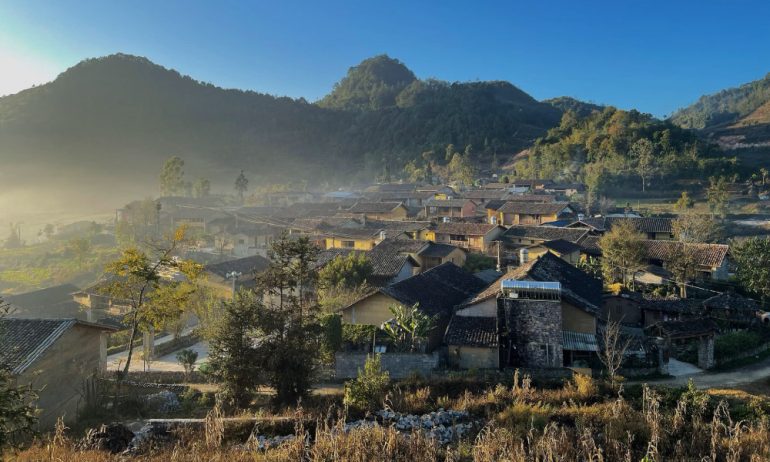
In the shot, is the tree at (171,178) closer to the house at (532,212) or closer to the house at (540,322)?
the house at (532,212)

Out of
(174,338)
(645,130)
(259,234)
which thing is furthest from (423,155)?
(174,338)

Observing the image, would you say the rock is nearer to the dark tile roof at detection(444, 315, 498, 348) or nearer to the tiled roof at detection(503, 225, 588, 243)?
the dark tile roof at detection(444, 315, 498, 348)

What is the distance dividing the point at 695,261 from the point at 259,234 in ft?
123

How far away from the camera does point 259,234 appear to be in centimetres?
4888

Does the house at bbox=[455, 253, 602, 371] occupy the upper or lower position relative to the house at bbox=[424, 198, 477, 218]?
lower

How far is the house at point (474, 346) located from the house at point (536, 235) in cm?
1687

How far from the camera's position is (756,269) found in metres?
24.8

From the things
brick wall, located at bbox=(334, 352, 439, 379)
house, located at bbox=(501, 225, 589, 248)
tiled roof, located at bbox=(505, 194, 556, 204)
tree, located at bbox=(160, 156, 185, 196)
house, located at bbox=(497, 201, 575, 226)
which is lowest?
brick wall, located at bbox=(334, 352, 439, 379)

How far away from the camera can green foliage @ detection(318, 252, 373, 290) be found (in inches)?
940

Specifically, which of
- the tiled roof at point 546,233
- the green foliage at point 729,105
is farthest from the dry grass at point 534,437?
the green foliage at point 729,105

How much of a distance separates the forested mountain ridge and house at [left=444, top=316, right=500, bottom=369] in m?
87.2

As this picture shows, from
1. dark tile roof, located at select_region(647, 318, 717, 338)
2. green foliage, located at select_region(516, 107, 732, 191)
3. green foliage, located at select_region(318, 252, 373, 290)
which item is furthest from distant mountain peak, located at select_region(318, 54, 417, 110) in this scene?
dark tile roof, located at select_region(647, 318, 717, 338)

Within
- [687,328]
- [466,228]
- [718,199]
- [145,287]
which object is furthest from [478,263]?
[718,199]

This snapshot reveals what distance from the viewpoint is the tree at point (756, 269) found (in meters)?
24.6
